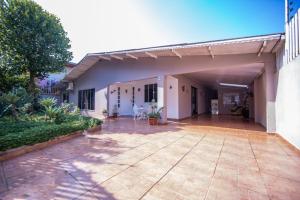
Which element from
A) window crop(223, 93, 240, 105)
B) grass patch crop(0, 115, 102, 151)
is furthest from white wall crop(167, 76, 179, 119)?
window crop(223, 93, 240, 105)

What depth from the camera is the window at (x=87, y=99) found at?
512 inches

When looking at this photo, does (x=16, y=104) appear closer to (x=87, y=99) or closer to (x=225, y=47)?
(x=87, y=99)

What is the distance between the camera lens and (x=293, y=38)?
14.2 feet

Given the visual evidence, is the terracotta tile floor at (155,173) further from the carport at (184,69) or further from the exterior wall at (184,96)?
the exterior wall at (184,96)

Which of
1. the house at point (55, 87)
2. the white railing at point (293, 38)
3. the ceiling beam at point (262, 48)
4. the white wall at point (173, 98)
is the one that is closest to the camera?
the white railing at point (293, 38)

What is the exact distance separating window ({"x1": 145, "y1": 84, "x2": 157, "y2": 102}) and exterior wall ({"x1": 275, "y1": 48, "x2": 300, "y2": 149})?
7087mm

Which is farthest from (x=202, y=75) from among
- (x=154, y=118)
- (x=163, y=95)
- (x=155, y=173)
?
(x=155, y=173)

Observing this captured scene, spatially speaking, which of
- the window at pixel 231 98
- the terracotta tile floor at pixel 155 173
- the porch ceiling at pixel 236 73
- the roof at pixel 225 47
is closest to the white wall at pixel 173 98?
the porch ceiling at pixel 236 73

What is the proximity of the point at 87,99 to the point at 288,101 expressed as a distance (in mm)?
12038

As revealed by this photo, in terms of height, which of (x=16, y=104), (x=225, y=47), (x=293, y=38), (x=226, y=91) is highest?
(x=225, y=47)

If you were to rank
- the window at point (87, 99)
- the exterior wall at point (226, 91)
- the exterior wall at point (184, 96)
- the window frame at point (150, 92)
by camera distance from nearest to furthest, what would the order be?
the exterior wall at point (184, 96)
the window frame at point (150, 92)
the window at point (87, 99)
the exterior wall at point (226, 91)

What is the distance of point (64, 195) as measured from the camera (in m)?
2.27

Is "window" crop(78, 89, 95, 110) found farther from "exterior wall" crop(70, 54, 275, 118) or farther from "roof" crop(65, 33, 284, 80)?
"roof" crop(65, 33, 284, 80)

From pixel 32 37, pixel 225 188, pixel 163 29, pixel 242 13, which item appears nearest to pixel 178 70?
pixel 163 29
